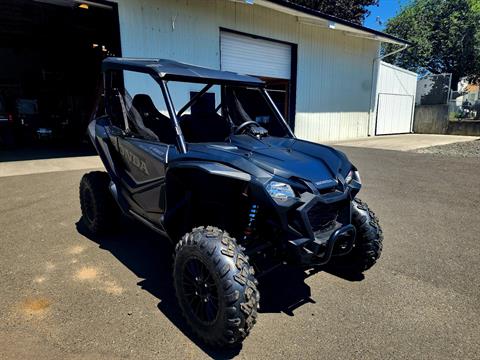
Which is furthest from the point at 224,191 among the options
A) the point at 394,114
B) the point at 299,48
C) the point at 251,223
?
the point at 394,114

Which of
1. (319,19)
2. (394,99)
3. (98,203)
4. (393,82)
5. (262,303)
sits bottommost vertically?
(262,303)

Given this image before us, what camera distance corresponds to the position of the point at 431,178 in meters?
7.66

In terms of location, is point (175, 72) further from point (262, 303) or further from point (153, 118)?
point (262, 303)

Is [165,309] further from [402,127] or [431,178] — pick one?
[402,127]

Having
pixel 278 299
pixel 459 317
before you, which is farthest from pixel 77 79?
pixel 459 317

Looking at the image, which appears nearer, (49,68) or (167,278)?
(167,278)

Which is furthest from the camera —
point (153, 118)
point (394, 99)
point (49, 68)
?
point (394, 99)

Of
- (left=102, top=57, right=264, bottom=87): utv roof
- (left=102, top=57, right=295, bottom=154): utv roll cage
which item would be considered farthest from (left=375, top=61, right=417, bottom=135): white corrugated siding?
(left=102, top=57, right=264, bottom=87): utv roof

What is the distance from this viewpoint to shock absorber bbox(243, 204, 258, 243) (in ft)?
7.94

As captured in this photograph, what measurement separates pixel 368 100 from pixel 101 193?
17.0m

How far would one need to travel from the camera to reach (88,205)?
4.17 m

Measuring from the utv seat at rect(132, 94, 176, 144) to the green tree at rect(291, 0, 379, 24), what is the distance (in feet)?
73.9

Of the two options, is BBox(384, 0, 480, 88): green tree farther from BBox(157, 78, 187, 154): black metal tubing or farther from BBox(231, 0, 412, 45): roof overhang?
BBox(157, 78, 187, 154): black metal tubing

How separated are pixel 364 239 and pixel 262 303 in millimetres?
1109
